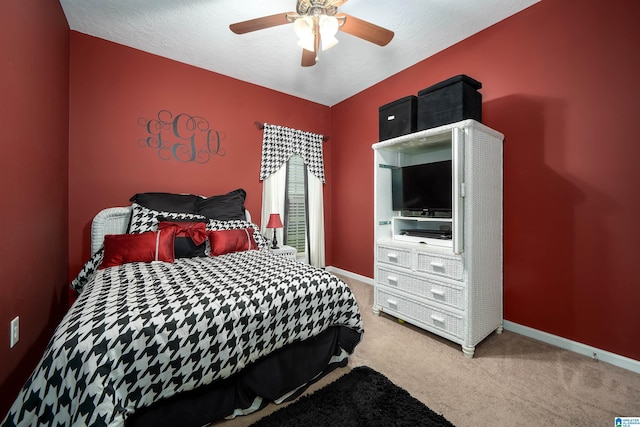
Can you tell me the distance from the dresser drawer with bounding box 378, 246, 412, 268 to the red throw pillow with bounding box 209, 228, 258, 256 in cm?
129

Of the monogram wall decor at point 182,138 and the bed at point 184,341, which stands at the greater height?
the monogram wall decor at point 182,138

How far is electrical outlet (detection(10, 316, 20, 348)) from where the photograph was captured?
1.29 m

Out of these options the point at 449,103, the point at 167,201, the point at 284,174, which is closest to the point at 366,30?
the point at 449,103

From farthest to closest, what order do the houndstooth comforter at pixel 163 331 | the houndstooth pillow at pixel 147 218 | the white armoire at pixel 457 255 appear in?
the houndstooth pillow at pixel 147 218, the white armoire at pixel 457 255, the houndstooth comforter at pixel 163 331

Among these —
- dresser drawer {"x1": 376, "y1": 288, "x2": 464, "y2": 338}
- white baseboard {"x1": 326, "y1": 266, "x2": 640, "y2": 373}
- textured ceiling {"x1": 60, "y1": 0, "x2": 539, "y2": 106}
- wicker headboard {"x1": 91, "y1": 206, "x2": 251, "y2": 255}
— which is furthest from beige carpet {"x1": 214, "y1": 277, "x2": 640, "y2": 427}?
textured ceiling {"x1": 60, "y1": 0, "x2": 539, "y2": 106}

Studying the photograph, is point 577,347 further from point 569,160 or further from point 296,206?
point 296,206

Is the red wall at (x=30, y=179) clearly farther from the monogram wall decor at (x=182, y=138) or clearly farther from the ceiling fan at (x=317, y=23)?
the ceiling fan at (x=317, y=23)

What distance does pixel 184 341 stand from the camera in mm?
1147

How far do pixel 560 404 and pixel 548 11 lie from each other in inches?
110

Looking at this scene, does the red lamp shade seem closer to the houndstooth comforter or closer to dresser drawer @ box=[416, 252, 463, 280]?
the houndstooth comforter

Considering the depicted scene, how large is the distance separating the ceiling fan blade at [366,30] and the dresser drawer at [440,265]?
1751mm

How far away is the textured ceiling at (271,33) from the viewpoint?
213cm

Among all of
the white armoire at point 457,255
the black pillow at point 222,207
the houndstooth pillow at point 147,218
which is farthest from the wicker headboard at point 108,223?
the white armoire at point 457,255

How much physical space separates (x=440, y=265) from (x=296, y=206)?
91.0 inches
